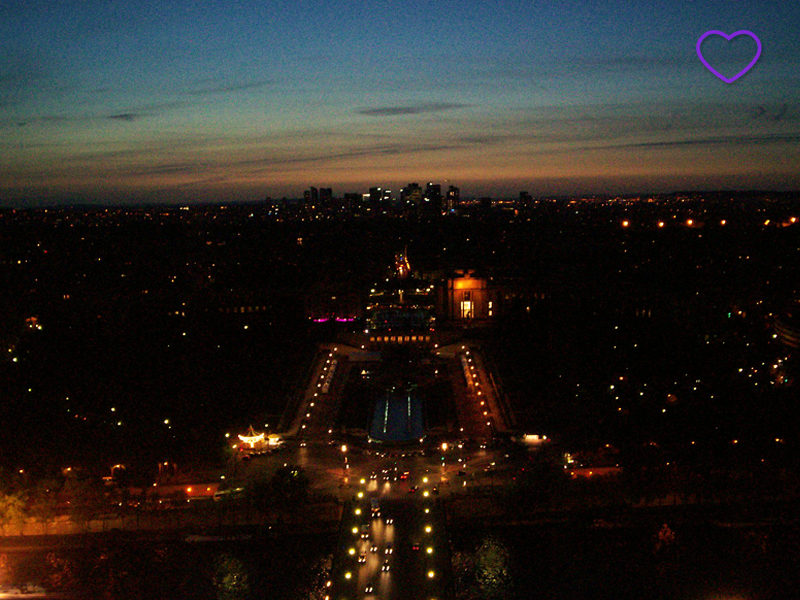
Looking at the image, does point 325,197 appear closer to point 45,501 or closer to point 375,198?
point 375,198

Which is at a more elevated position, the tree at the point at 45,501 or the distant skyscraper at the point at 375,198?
the distant skyscraper at the point at 375,198

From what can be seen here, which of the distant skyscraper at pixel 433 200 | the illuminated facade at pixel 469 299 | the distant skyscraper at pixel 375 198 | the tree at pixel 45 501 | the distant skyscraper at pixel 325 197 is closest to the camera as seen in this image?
the tree at pixel 45 501

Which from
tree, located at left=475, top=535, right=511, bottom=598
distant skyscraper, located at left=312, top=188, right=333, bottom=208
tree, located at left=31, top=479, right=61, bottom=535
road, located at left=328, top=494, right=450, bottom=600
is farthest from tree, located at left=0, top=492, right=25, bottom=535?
distant skyscraper, located at left=312, top=188, right=333, bottom=208

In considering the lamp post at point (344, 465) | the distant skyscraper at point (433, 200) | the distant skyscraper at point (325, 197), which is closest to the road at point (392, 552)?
the lamp post at point (344, 465)

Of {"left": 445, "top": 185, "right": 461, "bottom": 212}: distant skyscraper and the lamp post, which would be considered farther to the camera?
{"left": 445, "top": 185, "right": 461, "bottom": 212}: distant skyscraper

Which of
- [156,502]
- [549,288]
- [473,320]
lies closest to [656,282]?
[549,288]

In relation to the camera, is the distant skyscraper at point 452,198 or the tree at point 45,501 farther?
the distant skyscraper at point 452,198

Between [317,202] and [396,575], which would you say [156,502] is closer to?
[396,575]

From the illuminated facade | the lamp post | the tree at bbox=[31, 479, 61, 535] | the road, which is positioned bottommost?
the road

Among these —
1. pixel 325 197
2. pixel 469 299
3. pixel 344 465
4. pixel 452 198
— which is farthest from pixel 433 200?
pixel 344 465

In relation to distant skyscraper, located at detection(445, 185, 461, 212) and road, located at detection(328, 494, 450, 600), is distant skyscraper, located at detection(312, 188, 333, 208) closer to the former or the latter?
distant skyscraper, located at detection(445, 185, 461, 212)

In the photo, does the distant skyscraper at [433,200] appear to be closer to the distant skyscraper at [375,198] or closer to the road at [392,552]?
the distant skyscraper at [375,198]

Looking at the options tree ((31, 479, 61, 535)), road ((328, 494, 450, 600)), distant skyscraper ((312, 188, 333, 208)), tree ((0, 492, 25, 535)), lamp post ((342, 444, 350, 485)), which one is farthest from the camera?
distant skyscraper ((312, 188, 333, 208))
